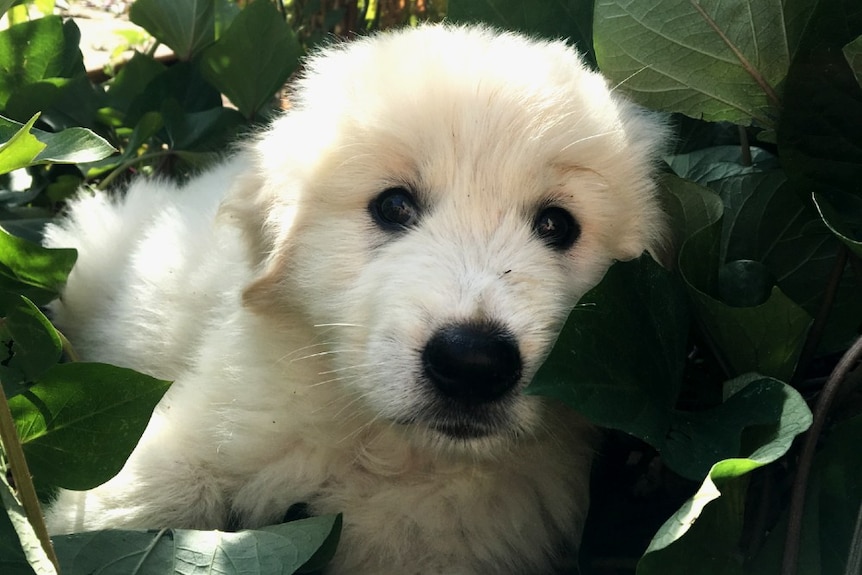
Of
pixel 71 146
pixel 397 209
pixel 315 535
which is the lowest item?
pixel 315 535

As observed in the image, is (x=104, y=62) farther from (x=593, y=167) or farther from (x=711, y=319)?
(x=711, y=319)

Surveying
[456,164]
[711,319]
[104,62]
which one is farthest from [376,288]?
[104,62]

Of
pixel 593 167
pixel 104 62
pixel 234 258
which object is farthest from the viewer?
pixel 104 62

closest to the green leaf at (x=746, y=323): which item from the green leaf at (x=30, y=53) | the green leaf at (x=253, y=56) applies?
the green leaf at (x=253, y=56)

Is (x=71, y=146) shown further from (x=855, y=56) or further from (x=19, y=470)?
(x=855, y=56)

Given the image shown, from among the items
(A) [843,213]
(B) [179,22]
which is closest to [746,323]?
(A) [843,213]

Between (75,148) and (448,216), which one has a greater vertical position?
(75,148)
